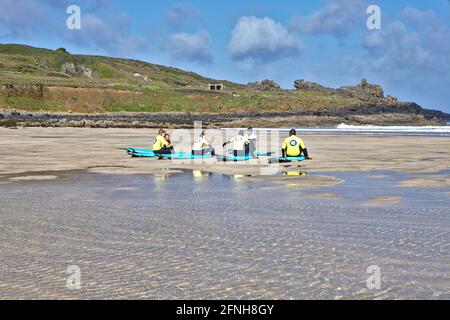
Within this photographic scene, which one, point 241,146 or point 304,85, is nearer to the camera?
Result: point 241,146

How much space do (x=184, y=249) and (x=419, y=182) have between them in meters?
11.2

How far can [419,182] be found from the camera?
1880 cm

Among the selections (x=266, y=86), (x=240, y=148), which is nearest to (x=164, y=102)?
(x=266, y=86)

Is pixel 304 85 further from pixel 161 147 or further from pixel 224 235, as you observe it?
pixel 224 235

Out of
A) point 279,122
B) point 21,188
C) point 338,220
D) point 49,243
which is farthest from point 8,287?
point 279,122

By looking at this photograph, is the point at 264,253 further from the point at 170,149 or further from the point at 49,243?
the point at 170,149

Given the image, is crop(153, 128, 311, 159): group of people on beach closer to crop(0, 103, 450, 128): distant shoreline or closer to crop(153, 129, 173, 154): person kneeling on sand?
crop(153, 129, 173, 154): person kneeling on sand

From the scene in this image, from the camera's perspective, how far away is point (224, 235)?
1092cm

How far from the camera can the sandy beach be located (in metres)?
7.83

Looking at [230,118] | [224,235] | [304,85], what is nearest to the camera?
[224,235]

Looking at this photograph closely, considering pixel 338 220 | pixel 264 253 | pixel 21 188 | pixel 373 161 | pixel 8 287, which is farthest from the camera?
pixel 373 161

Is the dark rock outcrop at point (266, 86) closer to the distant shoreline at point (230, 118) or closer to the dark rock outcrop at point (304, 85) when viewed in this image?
the dark rock outcrop at point (304, 85)

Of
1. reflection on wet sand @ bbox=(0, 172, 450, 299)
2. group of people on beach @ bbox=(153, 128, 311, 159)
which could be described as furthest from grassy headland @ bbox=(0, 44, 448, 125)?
reflection on wet sand @ bbox=(0, 172, 450, 299)

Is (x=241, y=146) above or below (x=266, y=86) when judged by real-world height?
below
